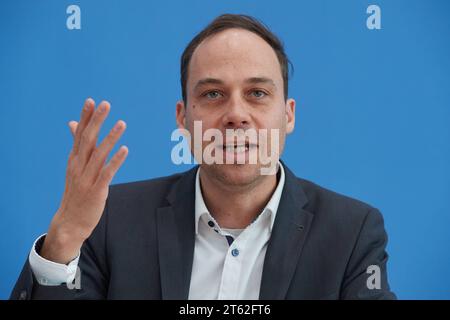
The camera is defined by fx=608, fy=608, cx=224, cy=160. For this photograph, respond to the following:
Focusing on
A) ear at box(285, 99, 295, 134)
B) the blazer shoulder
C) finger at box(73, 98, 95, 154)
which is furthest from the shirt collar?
finger at box(73, 98, 95, 154)

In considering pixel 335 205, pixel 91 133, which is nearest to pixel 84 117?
pixel 91 133

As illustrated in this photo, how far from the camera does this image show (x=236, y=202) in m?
2.09

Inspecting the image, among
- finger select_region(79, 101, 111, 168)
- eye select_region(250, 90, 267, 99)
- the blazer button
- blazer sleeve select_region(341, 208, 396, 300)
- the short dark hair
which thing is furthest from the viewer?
the short dark hair

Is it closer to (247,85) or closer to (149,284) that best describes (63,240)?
(149,284)

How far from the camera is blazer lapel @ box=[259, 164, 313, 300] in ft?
6.30

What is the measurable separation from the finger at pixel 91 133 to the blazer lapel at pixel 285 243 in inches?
27.1

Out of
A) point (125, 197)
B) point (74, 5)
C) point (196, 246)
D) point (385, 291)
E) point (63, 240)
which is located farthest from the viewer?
point (74, 5)

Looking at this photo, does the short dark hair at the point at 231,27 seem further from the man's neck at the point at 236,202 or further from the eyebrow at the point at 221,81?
the man's neck at the point at 236,202

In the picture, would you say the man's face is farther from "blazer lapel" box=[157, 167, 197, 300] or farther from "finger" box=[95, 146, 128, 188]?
"finger" box=[95, 146, 128, 188]

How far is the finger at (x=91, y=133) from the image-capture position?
1.55 metres

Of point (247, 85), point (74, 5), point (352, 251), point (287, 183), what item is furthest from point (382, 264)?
point (74, 5)

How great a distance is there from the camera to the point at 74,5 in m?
3.13

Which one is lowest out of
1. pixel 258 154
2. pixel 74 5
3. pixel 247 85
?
pixel 258 154

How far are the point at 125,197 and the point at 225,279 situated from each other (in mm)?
510
